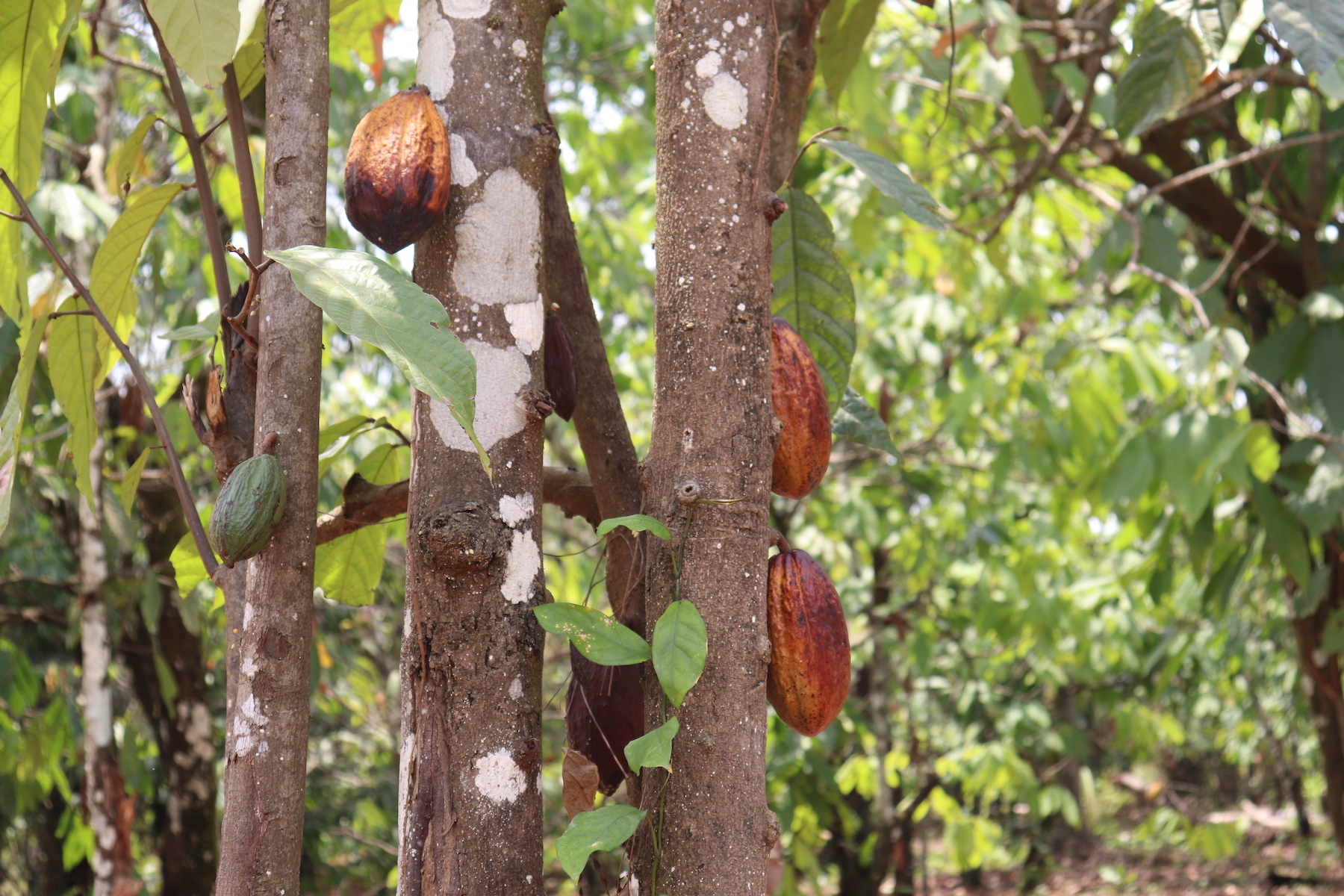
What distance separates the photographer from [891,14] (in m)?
3.23

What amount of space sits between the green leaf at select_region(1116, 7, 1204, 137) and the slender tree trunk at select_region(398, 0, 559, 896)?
991 mm

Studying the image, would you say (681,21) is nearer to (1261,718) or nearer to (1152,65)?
(1152,65)

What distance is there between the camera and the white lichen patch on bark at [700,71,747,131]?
0.75m

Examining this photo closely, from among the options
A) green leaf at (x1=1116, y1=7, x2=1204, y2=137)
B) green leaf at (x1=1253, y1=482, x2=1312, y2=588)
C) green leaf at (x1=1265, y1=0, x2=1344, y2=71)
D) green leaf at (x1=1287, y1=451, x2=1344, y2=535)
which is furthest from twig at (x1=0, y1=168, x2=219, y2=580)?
green leaf at (x1=1253, y1=482, x2=1312, y2=588)

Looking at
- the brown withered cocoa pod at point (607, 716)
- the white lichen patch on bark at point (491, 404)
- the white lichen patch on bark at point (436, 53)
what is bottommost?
the brown withered cocoa pod at point (607, 716)

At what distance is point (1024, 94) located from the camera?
7.84ft

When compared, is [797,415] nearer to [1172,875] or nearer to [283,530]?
[283,530]

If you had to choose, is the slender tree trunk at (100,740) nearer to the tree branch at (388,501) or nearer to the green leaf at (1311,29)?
the tree branch at (388,501)

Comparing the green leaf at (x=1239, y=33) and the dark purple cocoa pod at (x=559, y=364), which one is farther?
the green leaf at (x=1239, y=33)

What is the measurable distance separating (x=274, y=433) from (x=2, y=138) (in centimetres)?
44

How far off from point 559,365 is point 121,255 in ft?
1.30

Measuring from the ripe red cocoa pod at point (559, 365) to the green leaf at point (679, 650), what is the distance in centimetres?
24

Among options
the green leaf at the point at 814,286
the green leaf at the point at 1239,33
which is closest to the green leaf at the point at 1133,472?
the green leaf at the point at 1239,33

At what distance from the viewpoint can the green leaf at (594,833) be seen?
606 mm
